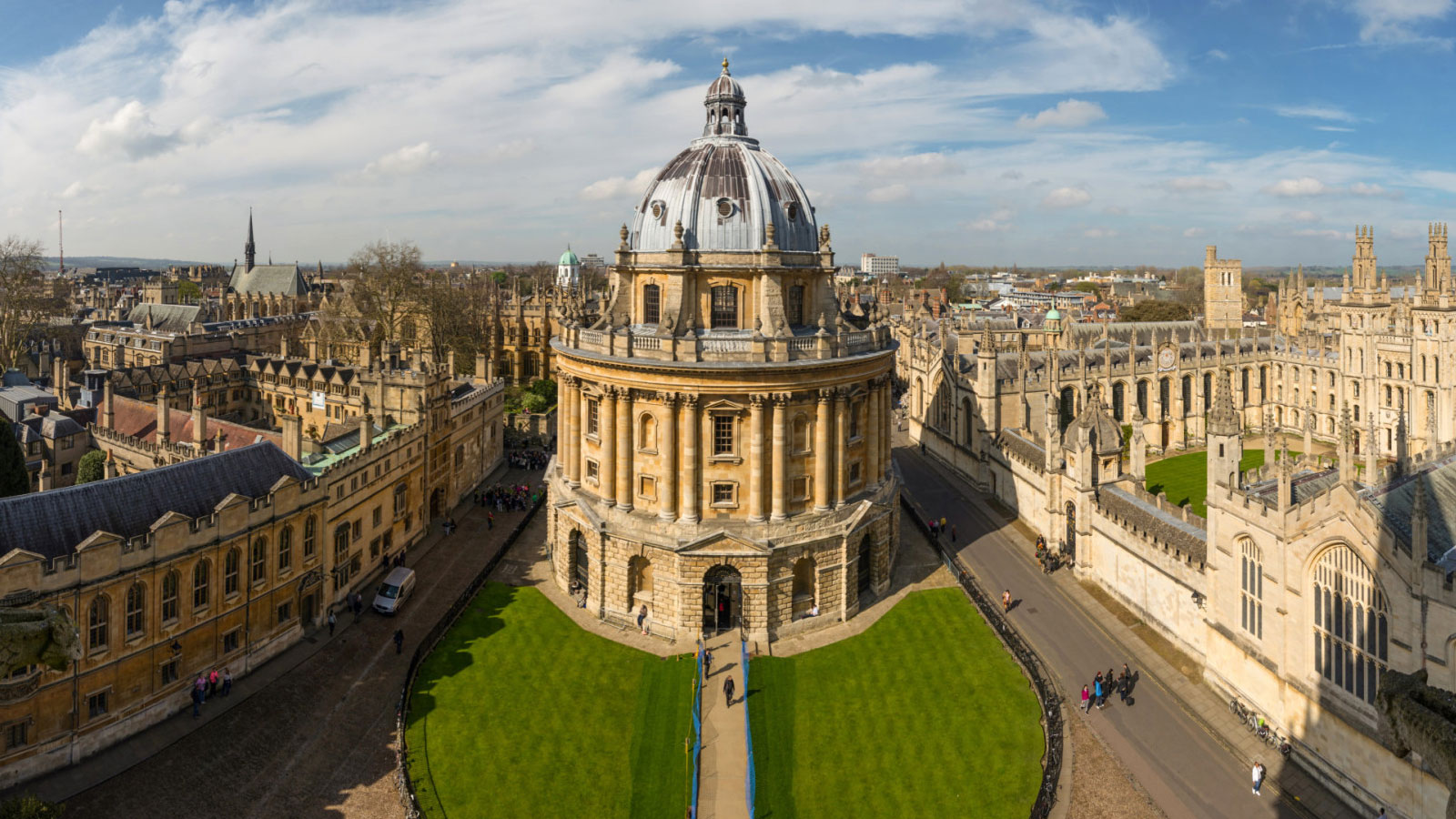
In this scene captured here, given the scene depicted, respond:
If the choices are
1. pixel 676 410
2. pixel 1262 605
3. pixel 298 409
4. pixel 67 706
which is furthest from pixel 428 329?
pixel 1262 605

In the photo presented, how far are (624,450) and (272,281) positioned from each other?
383ft

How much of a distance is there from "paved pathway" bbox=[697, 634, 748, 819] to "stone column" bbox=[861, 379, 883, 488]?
1011 cm

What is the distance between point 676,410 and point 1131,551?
20.2 meters

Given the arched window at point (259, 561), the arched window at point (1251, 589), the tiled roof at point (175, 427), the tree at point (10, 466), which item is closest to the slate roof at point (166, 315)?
the tiled roof at point (175, 427)

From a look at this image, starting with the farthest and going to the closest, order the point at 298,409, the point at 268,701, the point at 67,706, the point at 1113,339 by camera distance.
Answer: the point at 1113,339, the point at 298,409, the point at 268,701, the point at 67,706

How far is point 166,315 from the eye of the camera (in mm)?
96125

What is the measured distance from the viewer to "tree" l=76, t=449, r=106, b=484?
4200 centimetres

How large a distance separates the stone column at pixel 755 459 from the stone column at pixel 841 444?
12.0 ft

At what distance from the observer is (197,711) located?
2767cm

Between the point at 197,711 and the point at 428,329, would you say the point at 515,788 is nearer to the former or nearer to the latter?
the point at 197,711

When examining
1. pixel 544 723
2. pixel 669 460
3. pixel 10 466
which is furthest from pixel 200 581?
pixel 669 460

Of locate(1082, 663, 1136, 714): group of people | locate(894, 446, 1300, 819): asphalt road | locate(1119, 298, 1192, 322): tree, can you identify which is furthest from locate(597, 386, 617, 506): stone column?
locate(1119, 298, 1192, 322): tree

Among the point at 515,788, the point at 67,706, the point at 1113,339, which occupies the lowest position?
the point at 515,788

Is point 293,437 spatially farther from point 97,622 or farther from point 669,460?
point 669,460
